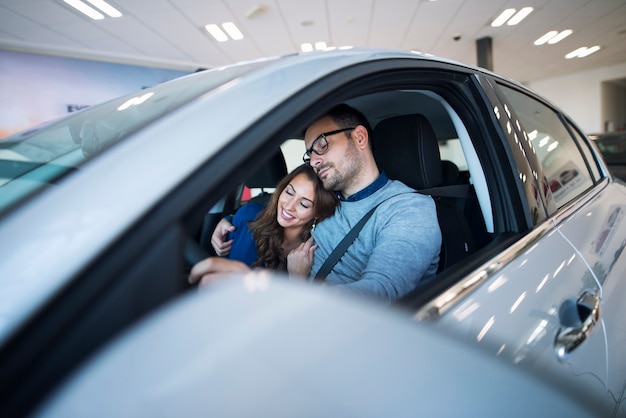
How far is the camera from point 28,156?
73 centimetres

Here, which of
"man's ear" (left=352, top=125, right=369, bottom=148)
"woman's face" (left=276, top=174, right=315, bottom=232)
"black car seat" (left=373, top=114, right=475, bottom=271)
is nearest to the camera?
"black car seat" (left=373, top=114, right=475, bottom=271)

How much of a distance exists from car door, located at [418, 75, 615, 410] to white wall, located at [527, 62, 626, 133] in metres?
15.2

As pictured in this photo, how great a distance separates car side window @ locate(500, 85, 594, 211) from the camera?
1291 mm

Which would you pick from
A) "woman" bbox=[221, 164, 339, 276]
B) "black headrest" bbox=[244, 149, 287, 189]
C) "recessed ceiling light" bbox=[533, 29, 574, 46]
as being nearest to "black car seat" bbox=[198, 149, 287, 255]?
"black headrest" bbox=[244, 149, 287, 189]

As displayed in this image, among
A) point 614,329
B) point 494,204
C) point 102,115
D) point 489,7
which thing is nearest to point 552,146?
point 494,204

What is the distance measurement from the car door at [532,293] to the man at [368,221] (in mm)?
280

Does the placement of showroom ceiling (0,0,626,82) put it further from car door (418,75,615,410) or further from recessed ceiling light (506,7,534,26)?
car door (418,75,615,410)

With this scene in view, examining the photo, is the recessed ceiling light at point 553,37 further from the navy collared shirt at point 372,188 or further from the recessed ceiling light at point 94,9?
the recessed ceiling light at point 94,9

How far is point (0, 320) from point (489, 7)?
8177 millimetres

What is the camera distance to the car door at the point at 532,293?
0.64 meters

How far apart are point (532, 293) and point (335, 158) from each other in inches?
35.9

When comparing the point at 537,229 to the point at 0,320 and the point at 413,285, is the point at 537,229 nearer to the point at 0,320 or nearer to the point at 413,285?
the point at 413,285

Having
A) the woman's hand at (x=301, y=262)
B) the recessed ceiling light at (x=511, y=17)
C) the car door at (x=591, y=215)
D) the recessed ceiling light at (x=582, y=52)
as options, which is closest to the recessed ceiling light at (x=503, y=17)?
the recessed ceiling light at (x=511, y=17)

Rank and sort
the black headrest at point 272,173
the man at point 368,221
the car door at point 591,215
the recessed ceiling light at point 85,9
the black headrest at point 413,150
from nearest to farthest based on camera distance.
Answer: the car door at point 591,215 < the man at point 368,221 < the black headrest at point 413,150 < the black headrest at point 272,173 < the recessed ceiling light at point 85,9
